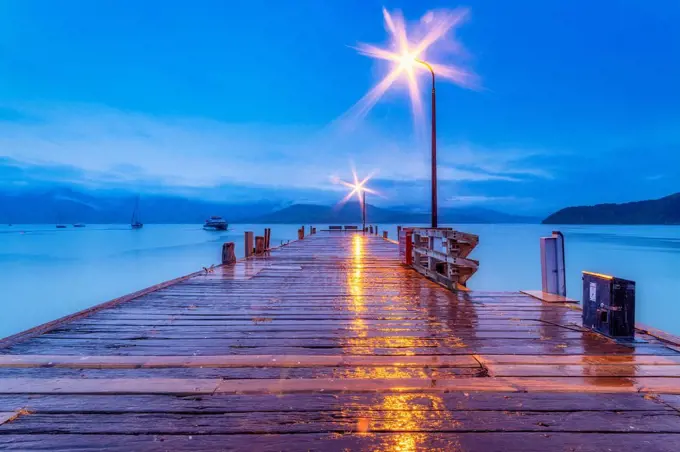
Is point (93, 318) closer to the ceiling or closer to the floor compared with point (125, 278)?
closer to the ceiling

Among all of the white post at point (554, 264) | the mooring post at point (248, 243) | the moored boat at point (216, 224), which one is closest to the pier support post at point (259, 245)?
the mooring post at point (248, 243)

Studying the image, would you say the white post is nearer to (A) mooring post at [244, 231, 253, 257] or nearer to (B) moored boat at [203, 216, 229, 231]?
(A) mooring post at [244, 231, 253, 257]

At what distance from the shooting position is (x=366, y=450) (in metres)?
2.39

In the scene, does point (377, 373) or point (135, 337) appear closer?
point (377, 373)

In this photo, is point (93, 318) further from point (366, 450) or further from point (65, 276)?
point (65, 276)

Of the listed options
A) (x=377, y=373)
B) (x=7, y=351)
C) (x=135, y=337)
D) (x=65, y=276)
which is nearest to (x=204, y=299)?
(x=135, y=337)

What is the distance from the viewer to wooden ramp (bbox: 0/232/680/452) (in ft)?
8.36

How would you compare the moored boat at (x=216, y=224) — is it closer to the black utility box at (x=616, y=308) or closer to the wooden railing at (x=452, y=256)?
the wooden railing at (x=452, y=256)

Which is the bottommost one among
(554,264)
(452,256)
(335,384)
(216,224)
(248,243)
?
(335,384)

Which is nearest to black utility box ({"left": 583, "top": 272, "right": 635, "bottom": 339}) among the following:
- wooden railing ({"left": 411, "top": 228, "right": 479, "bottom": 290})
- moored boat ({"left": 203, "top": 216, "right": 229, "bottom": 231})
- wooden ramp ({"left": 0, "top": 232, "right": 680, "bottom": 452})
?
wooden ramp ({"left": 0, "top": 232, "right": 680, "bottom": 452})

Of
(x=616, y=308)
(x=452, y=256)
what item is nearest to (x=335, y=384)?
(x=616, y=308)

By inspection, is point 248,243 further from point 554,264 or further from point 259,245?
point 554,264

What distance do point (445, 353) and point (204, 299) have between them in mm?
4556

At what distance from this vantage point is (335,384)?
10.7 feet
